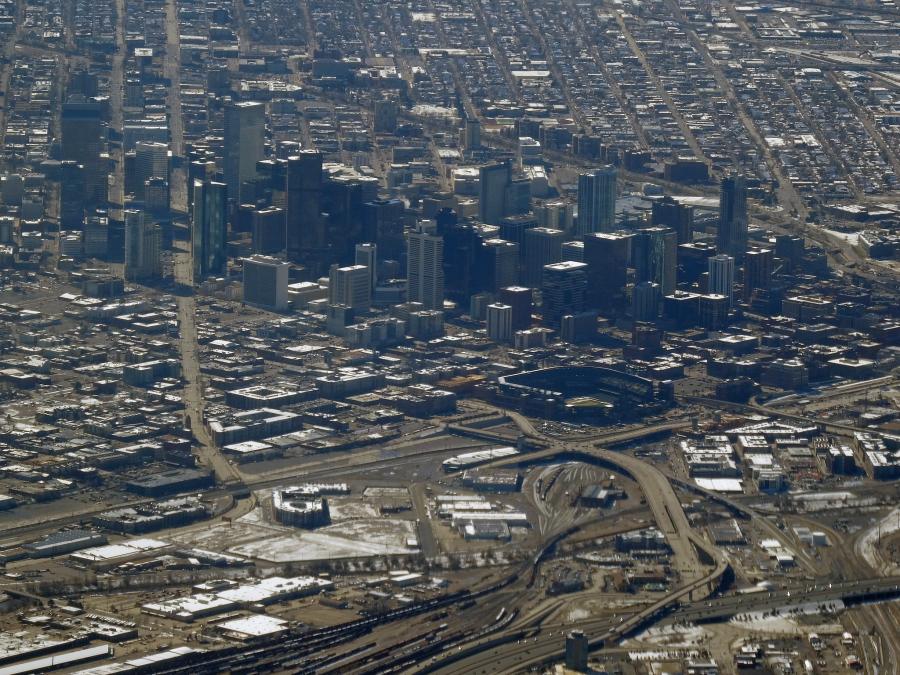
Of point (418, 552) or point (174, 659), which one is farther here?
point (418, 552)

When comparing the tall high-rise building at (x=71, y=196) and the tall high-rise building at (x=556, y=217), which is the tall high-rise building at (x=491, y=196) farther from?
the tall high-rise building at (x=71, y=196)

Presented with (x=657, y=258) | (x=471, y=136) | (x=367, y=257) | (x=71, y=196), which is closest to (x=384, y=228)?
(x=367, y=257)

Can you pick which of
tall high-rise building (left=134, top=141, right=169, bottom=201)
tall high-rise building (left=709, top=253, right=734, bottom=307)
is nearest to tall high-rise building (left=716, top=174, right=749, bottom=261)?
tall high-rise building (left=709, top=253, right=734, bottom=307)

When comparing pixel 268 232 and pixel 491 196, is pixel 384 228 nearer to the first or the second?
pixel 268 232

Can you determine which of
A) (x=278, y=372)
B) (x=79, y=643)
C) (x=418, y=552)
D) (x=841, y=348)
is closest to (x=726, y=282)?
(x=841, y=348)

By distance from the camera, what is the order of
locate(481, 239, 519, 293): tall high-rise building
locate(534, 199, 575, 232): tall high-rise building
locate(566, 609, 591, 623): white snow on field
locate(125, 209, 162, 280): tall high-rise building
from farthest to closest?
locate(534, 199, 575, 232): tall high-rise building
locate(125, 209, 162, 280): tall high-rise building
locate(481, 239, 519, 293): tall high-rise building
locate(566, 609, 591, 623): white snow on field

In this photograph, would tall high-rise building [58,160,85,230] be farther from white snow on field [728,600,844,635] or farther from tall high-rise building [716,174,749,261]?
white snow on field [728,600,844,635]

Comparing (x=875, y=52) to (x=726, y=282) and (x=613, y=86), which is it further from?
(x=726, y=282)
